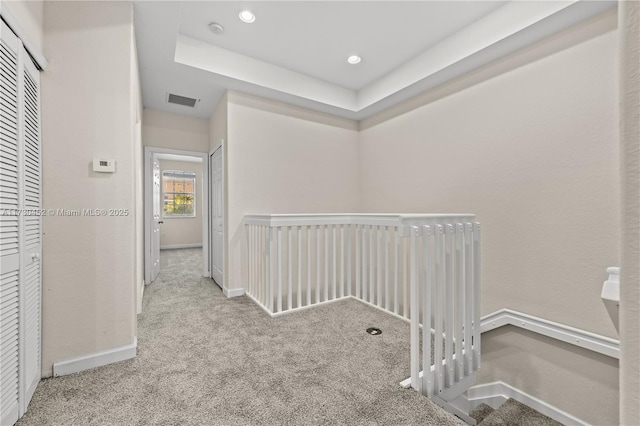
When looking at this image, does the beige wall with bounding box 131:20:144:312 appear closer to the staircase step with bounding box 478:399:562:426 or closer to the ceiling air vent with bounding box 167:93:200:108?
the ceiling air vent with bounding box 167:93:200:108

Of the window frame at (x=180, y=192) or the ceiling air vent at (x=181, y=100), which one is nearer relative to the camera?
the ceiling air vent at (x=181, y=100)

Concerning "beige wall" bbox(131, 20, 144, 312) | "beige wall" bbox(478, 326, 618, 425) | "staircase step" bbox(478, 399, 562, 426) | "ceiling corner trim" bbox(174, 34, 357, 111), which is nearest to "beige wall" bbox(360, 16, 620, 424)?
"beige wall" bbox(478, 326, 618, 425)

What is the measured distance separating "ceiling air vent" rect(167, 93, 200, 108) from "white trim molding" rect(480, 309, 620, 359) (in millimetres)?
4216

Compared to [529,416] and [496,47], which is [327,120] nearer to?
[496,47]


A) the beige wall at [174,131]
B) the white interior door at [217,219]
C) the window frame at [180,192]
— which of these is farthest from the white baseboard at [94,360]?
the window frame at [180,192]

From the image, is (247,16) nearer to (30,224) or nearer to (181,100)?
(181,100)

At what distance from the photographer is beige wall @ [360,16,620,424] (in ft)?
6.84

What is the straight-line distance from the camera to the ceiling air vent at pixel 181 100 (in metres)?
3.51

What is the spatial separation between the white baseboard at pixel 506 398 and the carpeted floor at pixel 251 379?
122 centimetres

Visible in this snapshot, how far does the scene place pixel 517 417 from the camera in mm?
2367

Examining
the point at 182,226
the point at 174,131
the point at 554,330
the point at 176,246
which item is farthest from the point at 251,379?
the point at 182,226

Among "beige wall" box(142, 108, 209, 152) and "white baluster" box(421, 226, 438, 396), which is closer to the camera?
"white baluster" box(421, 226, 438, 396)

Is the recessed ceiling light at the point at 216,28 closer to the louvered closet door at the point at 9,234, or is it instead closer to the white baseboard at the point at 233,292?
the louvered closet door at the point at 9,234

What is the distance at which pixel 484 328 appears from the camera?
2.70 metres
